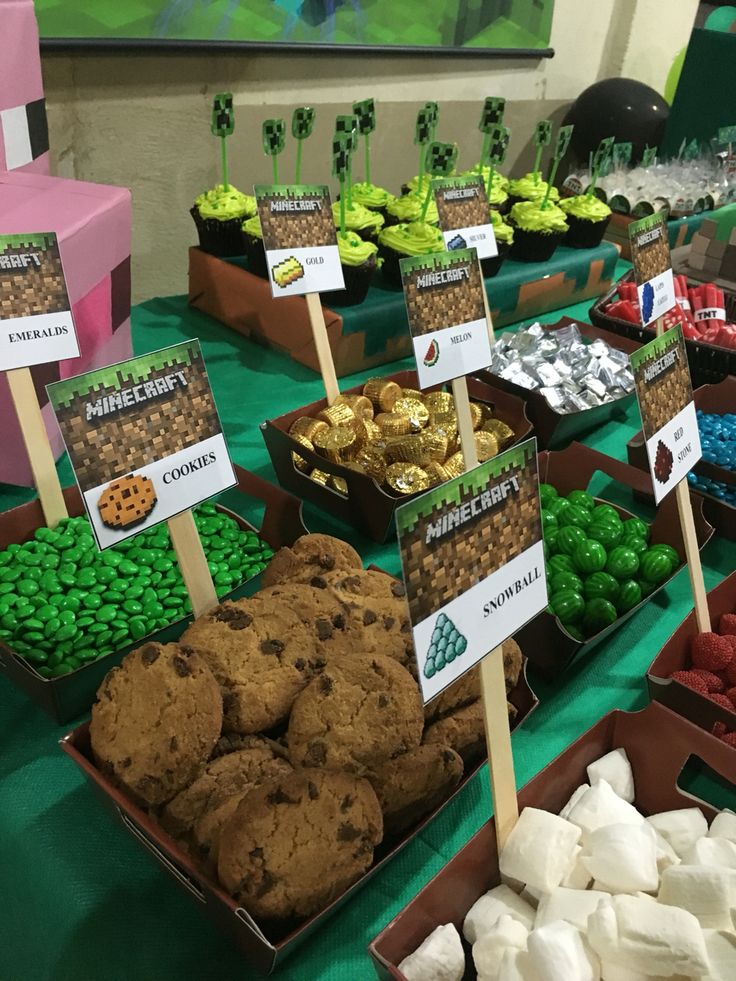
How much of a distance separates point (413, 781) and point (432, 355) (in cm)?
101

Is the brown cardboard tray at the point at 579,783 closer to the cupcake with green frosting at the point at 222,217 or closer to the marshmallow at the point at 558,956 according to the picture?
the marshmallow at the point at 558,956

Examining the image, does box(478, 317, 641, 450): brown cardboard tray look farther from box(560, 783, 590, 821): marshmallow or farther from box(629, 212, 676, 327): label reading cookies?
box(560, 783, 590, 821): marshmallow

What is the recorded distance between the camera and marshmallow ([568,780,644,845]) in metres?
1.14

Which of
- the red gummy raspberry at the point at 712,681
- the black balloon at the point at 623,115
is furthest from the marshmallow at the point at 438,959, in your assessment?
the black balloon at the point at 623,115

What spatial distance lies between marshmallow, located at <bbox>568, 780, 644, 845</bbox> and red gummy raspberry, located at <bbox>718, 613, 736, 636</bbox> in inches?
21.6

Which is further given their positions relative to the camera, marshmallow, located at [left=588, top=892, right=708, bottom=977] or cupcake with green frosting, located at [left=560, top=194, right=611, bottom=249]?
cupcake with green frosting, located at [left=560, top=194, right=611, bottom=249]

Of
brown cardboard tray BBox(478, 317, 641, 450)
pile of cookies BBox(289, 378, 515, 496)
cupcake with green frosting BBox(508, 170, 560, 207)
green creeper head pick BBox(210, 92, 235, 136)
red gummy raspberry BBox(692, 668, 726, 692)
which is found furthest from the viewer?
cupcake with green frosting BBox(508, 170, 560, 207)

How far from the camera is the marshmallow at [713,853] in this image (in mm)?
1081

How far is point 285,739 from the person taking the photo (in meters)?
1.21

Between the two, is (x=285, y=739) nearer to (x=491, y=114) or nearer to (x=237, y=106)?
(x=491, y=114)

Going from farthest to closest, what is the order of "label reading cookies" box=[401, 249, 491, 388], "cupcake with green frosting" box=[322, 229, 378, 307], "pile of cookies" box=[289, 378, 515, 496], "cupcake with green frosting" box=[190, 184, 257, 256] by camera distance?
"cupcake with green frosting" box=[190, 184, 257, 256], "cupcake with green frosting" box=[322, 229, 378, 307], "pile of cookies" box=[289, 378, 515, 496], "label reading cookies" box=[401, 249, 491, 388]

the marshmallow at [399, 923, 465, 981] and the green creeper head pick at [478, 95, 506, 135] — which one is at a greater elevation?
the green creeper head pick at [478, 95, 506, 135]

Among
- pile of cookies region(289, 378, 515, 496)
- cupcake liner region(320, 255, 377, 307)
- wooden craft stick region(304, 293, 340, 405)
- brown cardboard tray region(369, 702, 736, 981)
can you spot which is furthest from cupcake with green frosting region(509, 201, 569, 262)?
brown cardboard tray region(369, 702, 736, 981)

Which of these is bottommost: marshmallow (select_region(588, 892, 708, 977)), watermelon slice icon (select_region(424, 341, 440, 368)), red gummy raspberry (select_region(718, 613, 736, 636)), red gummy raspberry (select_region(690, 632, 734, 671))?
red gummy raspberry (select_region(718, 613, 736, 636))
